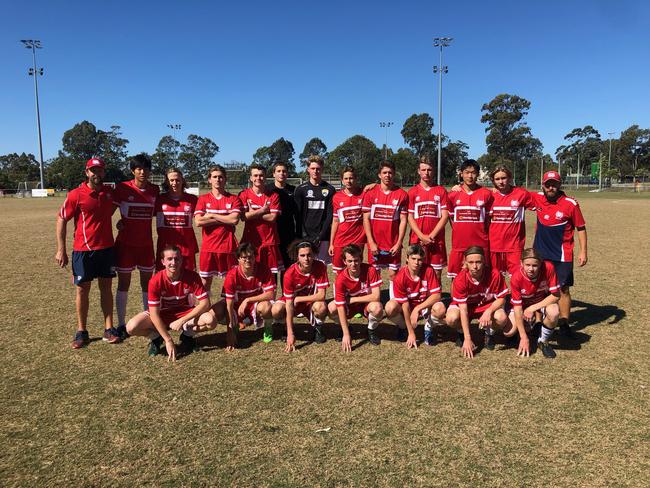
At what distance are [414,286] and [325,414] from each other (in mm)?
2026

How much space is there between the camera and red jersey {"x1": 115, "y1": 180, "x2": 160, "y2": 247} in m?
5.16

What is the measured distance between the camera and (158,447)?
121 inches

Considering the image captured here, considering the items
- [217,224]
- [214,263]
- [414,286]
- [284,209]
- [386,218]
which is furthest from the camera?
[284,209]

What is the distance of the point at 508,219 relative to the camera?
5.20 m

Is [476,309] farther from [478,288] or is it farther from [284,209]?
[284,209]

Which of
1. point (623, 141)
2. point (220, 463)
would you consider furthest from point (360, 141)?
point (220, 463)

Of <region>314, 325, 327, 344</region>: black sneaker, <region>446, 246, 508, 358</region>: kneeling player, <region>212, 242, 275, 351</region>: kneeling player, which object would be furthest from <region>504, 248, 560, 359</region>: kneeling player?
<region>212, 242, 275, 351</region>: kneeling player

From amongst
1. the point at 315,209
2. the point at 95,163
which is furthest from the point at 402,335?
the point at 95,163

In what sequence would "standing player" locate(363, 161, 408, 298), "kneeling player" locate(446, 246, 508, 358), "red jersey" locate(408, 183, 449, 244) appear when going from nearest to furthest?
"kneeling player" locate(446, 246, 508, 358)
"red jersey" locate(408, 183, 449, 244)
"standing player" locate(363, 161, 408, 298)

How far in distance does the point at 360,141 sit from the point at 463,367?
303 feet

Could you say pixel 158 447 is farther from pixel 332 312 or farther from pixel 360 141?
pixel 360 141

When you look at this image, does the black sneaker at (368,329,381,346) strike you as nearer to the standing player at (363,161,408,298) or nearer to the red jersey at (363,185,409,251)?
the standing player at (363,161,408,298)

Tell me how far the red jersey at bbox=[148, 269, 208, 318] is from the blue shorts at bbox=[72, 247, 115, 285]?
0.75 meters

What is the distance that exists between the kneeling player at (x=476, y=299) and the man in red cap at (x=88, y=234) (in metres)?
3.89
